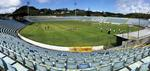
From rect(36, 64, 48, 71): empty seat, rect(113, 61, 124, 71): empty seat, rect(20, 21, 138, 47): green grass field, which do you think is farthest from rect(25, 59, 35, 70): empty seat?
rect(20, 21, 138, 47): green grass field

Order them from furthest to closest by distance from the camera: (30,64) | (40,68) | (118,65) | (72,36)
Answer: (72,36) → (30,64) → (118,65) → (40,68)

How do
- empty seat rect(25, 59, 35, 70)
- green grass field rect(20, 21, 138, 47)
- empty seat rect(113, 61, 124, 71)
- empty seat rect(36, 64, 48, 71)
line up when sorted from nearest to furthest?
empty seat rect(36, 64, 48, 71)
empty seat rect(113, 61, 124, 71)
empty seat rect(25, 59, 35, 70)
green grass field rect(20, 21, 138, 47)

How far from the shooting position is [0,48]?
17984 millimetres

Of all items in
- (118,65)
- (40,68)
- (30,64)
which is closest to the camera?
(40,68)

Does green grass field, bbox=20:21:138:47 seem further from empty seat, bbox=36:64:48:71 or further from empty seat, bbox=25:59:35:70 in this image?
empty seat, bbox=36:64:48:71

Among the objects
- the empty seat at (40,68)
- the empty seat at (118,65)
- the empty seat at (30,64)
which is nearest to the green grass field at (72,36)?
the empty seat at (30,64)

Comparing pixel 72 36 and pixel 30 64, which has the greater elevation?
pixel 30 64

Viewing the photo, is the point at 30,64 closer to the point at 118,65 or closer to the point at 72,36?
the point at 118,65

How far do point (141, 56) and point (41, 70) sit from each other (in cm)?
699

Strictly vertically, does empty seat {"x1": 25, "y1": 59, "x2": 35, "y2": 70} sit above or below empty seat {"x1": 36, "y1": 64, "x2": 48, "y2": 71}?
below

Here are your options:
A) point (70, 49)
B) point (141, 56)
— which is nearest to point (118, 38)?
point (70, 49)

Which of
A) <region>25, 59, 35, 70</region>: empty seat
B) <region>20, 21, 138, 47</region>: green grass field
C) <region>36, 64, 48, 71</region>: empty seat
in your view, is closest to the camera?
<region>36, 64, 48, 71</region>: empty seat

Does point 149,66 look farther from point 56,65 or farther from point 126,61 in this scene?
point 56,65

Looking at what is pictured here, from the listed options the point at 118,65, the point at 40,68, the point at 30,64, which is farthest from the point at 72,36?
the point at 40,68
